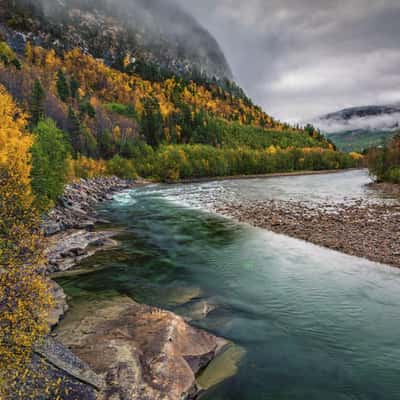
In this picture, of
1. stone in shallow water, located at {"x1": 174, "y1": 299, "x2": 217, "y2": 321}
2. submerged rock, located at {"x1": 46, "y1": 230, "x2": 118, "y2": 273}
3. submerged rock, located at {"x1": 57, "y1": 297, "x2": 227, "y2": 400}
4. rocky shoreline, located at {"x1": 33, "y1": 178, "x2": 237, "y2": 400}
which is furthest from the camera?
submerged rock, located at {"x1": 46, "y1": 230, "x2": 118, "y2": 273}

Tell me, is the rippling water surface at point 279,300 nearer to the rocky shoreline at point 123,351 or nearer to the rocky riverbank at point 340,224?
the rocky shoreline at point 123,351

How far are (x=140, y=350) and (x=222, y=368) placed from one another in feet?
9.40

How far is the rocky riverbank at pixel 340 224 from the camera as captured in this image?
21469 millimetres

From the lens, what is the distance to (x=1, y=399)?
592 centimetres

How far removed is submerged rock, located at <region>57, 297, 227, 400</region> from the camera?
7.88 meters

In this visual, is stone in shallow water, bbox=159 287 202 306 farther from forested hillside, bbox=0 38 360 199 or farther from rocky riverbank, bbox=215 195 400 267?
forested hillside, bbox=0 38 360 199

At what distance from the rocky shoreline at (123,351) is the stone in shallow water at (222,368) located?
168mm

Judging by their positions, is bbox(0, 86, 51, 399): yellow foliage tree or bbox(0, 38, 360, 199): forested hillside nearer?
bbox(0, 86, 51, 399): yellow foliage tree

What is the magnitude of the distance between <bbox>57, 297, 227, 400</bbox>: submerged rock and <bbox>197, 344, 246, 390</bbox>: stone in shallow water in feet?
0.74

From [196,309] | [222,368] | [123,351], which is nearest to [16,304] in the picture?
[123,351]

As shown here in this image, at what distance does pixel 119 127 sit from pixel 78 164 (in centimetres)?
8944

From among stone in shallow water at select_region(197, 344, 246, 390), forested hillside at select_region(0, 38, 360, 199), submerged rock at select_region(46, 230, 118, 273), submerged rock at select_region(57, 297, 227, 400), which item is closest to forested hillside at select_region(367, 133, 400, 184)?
forested hillside at select_region(0, 38, 360, 199)

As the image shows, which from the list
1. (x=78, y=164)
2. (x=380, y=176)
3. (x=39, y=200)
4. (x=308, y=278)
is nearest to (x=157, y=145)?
(x=78, y=164)

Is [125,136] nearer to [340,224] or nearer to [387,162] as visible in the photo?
[387,162]
